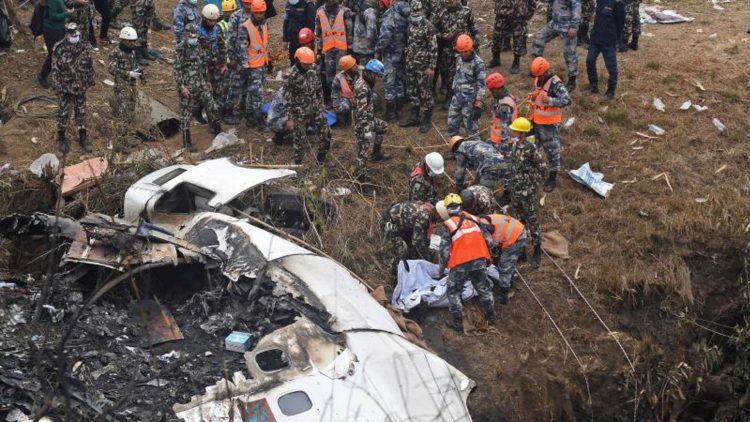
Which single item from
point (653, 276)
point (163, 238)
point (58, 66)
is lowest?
point (653, 276)

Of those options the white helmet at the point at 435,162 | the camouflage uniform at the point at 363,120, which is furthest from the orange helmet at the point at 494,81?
the camouflage uniform at the point at 363,120

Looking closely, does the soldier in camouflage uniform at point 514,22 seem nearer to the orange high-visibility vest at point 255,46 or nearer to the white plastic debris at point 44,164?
the orange high-visibility vest at point 255,46

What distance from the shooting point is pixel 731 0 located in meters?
14.3

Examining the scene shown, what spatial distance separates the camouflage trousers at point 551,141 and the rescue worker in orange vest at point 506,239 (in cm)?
190

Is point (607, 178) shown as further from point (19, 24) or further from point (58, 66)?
point (19, 24)

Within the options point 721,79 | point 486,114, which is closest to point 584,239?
point 486,114

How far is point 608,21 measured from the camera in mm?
10758

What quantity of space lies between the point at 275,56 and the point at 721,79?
7.28 metres

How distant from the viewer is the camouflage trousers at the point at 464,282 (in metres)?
7.61

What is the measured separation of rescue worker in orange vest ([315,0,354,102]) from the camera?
36.3 ft

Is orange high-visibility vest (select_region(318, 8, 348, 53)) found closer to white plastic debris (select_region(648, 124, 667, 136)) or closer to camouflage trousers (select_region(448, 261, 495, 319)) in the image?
white plastic debris (select_region(648, 124, 667, 136))

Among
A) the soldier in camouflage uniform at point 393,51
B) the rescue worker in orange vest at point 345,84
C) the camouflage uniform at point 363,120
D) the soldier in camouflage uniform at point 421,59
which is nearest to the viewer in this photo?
the camouflage uniform at point 363,120

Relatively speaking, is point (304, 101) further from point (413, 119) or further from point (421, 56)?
point (413, 119)

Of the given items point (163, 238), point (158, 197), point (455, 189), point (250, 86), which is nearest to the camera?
point (163, 238)
